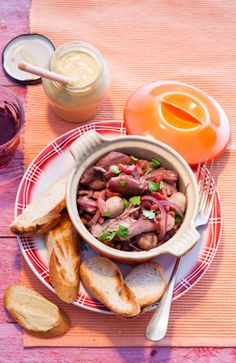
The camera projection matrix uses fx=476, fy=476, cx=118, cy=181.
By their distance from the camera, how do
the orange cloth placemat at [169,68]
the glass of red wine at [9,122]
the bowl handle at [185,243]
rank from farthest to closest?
the glass of red wine at [9,122] < the orange cloth placemat at [169,68] < the bowl handle at [185,243]

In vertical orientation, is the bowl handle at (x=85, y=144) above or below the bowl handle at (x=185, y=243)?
above

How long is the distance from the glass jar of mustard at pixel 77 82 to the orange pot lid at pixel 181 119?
0.14 meters

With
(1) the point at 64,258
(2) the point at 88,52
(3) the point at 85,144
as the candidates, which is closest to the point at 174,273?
(1) the point at 64,258

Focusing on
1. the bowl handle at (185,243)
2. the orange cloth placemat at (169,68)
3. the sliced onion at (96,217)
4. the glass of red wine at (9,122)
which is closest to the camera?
the bowl handle at (185,243)

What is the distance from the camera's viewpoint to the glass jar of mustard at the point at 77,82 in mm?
1556

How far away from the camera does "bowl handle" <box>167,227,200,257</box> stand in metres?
1.24

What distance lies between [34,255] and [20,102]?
1.77 feet

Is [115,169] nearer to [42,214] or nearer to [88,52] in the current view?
[42,214]

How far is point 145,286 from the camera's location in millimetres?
1350

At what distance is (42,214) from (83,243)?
0.15 m

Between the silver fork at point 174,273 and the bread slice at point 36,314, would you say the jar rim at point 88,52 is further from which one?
the bread slice at point 36,314

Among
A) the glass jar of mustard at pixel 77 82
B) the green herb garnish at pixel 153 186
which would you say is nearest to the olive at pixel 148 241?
the green herb garnish at pixel 153 186

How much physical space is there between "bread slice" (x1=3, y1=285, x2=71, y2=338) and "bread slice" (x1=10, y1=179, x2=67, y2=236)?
7.7 inches

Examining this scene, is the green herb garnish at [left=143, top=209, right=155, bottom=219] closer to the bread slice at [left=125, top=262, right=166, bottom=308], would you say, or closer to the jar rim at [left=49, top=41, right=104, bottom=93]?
the bread slice at [left=125, top=262, right=166, bottom=308]
